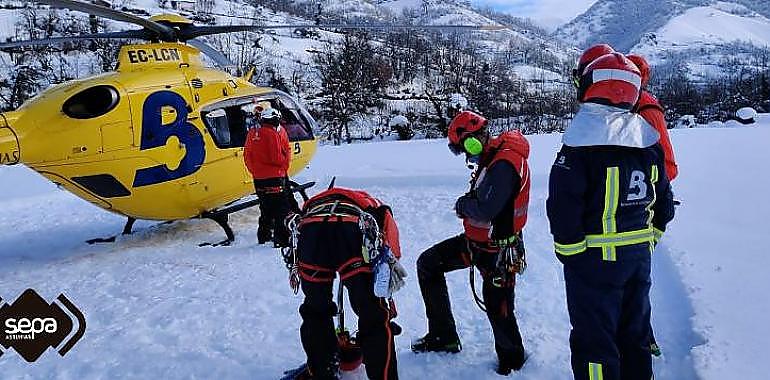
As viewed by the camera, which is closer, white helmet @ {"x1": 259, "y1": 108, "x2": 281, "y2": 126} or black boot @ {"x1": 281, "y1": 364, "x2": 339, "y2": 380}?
black boot @ {"x1": 281, "y1": 364, "x2": 339, "y2": 380}

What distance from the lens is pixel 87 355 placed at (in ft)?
13.3

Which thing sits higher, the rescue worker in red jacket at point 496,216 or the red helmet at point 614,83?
the red helmet at point 614,83

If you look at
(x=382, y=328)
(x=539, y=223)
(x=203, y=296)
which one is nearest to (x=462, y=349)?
(x=382, y=328)

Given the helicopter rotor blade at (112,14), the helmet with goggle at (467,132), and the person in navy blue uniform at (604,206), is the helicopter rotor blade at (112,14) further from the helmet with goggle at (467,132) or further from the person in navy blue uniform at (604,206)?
the person in navy blue uniform at (604,206)

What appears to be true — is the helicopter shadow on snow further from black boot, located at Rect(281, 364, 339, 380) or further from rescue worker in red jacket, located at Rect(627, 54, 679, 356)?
rescue worker in red jacket, located at Rect(627, 54, 679, 356)

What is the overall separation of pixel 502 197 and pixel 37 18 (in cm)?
6284

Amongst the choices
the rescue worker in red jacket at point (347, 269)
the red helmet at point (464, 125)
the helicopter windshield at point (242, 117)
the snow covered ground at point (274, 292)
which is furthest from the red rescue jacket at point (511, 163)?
the helicopter windshield at point (242, 117)

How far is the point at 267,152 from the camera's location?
253 inches

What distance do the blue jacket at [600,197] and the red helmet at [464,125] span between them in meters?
0.83

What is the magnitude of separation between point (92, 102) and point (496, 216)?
4.67m

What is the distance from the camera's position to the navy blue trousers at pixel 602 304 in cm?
264

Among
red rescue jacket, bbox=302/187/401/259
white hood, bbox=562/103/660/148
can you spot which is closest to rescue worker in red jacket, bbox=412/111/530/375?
red rescue jacket, bbox=302/187/401/259

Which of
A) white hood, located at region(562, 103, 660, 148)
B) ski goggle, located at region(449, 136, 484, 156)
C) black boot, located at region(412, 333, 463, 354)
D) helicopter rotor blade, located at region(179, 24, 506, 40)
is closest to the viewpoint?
white hood, located at region(562, 103, 660, 148)

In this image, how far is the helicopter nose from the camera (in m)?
5.55
